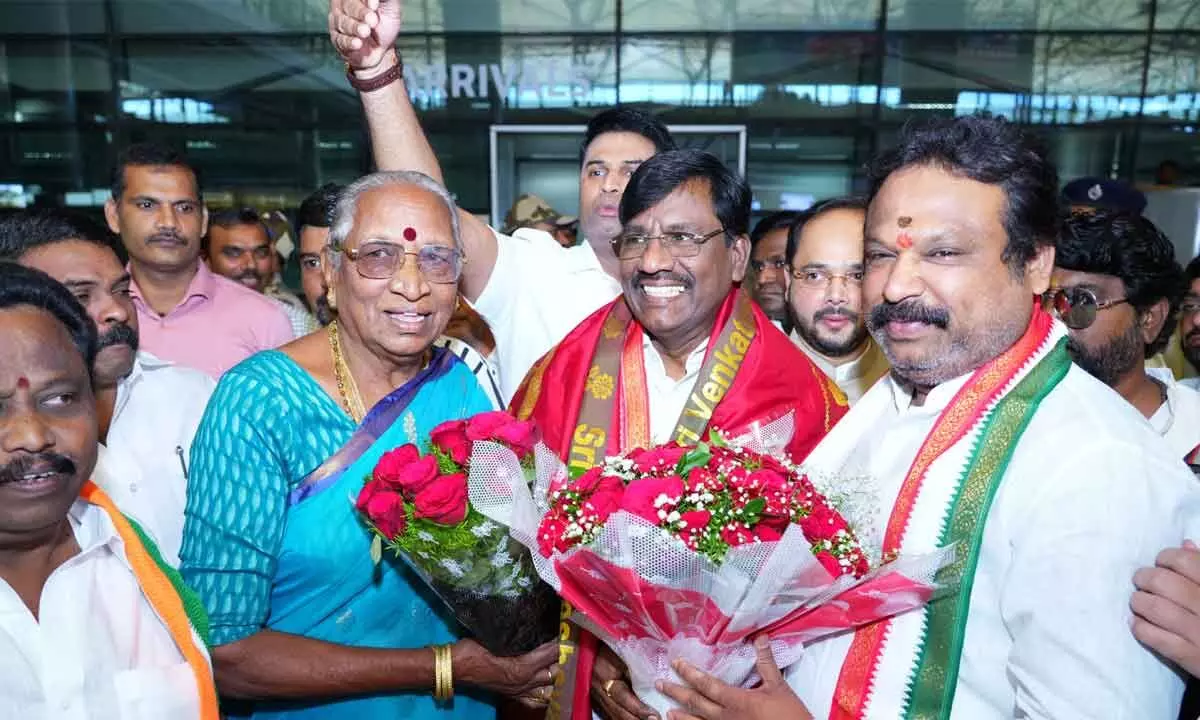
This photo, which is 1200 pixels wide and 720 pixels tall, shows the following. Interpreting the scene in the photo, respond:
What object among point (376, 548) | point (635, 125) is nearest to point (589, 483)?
point (376, 548)

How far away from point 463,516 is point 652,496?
1.28 feet

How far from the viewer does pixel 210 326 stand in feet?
12.6

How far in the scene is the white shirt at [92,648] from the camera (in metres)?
1.41

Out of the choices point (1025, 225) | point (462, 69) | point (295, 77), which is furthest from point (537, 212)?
point (1025, 225)

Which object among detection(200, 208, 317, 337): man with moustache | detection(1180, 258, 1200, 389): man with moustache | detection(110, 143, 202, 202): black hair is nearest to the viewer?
detection(1180, 258, 1200, 389): man with moustache

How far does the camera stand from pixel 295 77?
995 centimetres

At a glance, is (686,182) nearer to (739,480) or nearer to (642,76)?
(739,480)

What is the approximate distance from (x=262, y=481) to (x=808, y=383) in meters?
1.38

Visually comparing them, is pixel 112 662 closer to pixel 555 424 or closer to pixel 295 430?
pixel 295 430

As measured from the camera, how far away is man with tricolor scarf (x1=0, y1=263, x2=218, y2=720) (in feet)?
4.51

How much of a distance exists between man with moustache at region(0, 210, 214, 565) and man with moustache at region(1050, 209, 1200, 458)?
255 centimetres

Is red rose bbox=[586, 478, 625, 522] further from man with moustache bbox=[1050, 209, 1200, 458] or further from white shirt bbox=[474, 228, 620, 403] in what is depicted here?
man with moustache bbox=[1050, 209, 1200, 458]

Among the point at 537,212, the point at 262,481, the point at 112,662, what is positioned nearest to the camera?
the point at 112,662

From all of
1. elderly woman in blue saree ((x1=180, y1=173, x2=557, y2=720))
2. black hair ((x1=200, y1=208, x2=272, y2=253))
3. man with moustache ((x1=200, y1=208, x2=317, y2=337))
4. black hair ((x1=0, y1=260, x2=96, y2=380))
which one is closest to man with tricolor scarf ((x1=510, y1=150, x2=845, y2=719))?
elderly woman in blue saree ((x1=180, y1=173, x2=557, y2=720))
